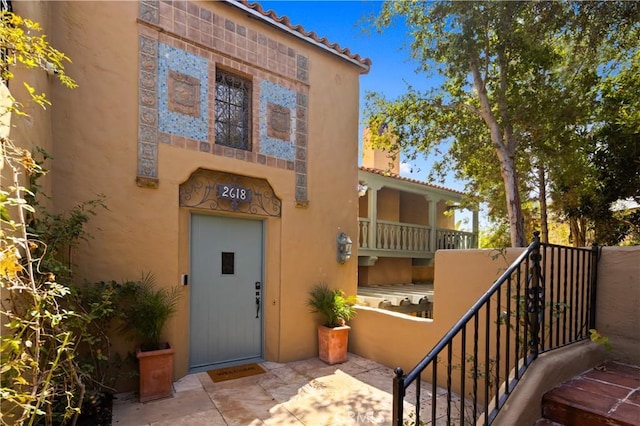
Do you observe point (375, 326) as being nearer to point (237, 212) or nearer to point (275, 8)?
point (237, 212)

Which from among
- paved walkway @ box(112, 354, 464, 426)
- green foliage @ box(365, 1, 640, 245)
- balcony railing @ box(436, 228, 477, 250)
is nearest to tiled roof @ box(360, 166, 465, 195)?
green foliage @ box(365, 1, 640, 245)

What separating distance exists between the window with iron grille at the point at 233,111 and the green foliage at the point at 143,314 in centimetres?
261

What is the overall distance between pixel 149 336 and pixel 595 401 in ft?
15.8

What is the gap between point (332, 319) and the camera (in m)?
6.22

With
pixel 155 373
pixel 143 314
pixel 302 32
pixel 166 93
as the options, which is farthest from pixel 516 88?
pixel 155 373

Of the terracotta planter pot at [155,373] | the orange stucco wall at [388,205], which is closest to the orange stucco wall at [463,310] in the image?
the terracotta planter pot at [155,373]

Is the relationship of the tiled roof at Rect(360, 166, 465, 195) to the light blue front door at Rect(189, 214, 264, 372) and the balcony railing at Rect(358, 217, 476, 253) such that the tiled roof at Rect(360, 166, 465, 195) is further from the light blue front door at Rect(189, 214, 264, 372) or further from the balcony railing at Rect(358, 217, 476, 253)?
the light blue front door at Rect(189, 214, 264, 372)

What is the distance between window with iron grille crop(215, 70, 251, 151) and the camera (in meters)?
5.69

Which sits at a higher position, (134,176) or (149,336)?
(134,176)

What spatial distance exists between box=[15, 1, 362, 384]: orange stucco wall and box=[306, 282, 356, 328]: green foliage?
0.19 m

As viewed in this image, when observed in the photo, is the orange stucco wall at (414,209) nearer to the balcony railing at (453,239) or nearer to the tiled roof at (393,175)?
the balcony railing at (453,239)

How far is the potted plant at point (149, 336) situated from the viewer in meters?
4.34

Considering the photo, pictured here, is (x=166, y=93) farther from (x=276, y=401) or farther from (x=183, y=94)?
(x=276, y=401)

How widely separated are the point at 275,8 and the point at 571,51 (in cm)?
580
